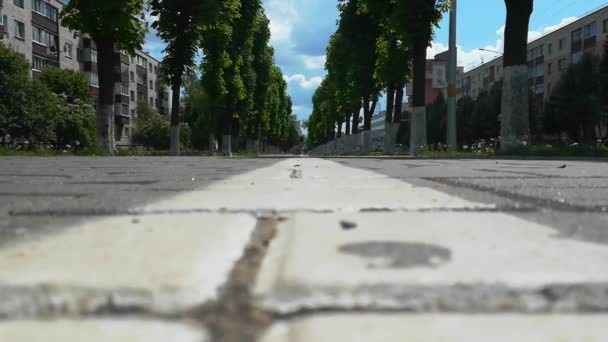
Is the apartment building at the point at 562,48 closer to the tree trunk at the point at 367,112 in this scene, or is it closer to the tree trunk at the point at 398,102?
the tree trunk at the point at 367,112

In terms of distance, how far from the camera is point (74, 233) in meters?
1.19

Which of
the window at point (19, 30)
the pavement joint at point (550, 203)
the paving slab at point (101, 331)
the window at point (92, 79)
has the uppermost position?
the window at point (19, 30)

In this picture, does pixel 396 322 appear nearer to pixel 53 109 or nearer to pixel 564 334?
pixel 564 334

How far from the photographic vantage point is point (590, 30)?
161 ft

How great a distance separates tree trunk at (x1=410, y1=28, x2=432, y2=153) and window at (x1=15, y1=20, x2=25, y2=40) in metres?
33.8

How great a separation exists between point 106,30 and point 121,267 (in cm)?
1702

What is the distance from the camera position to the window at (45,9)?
40894 mm

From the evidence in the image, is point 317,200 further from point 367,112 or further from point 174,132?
point 367,112

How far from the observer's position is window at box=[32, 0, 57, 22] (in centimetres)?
4089

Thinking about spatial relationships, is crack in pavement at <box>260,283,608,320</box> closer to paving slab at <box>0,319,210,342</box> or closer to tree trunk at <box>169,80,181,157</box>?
paving slab at <box>0,319,210,342</box>

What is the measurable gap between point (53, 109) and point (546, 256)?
113 ft

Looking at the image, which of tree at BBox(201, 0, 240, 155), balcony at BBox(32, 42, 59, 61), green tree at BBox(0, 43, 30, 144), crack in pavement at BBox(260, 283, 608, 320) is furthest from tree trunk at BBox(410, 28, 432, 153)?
balcony at BBox(32, 42, 59, 61)

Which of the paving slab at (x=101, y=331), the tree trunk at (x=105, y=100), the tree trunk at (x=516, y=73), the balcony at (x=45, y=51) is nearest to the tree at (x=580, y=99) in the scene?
the tree trunk at (x=516, y=73)

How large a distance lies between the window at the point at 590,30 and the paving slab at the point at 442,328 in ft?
185
